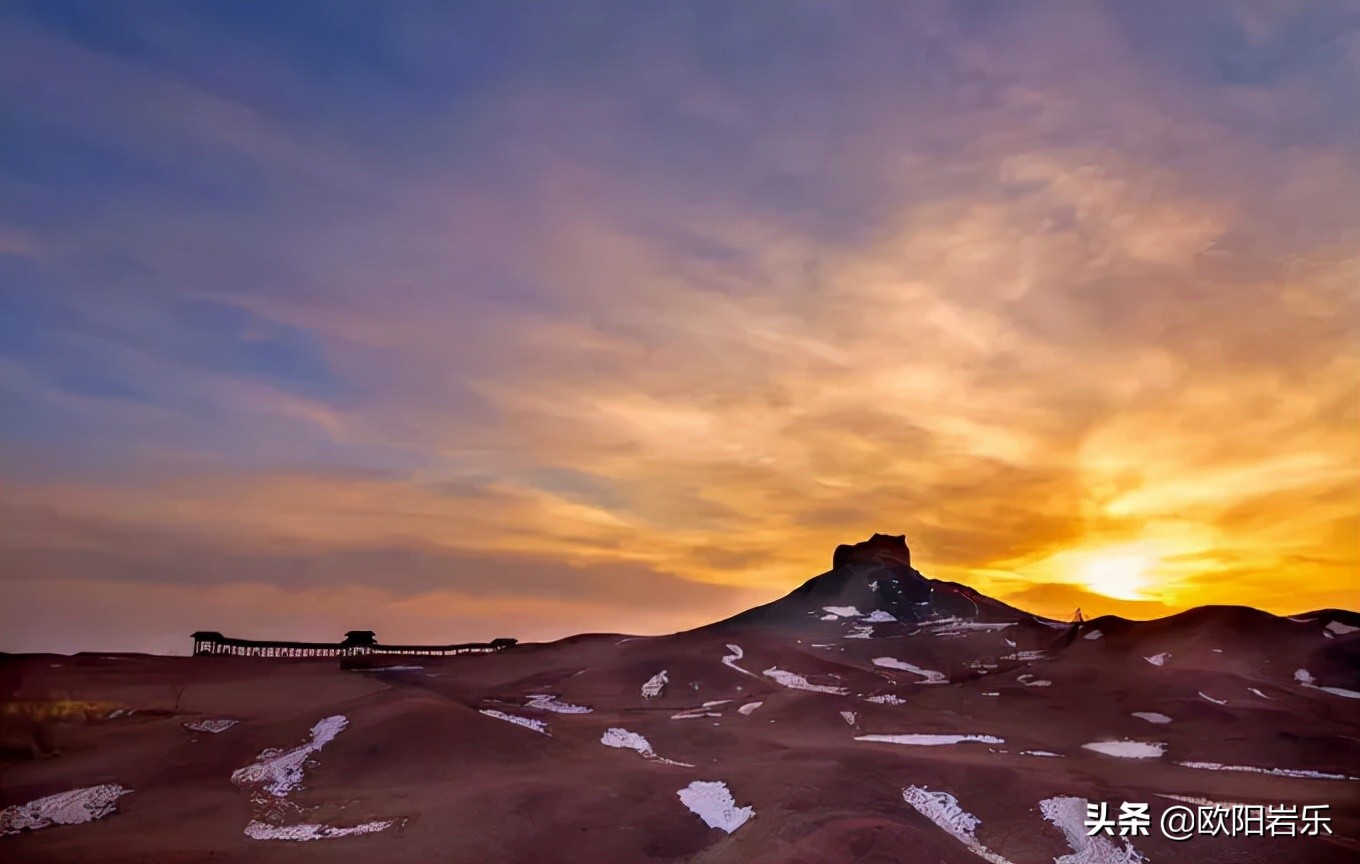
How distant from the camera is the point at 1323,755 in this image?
56.9 m

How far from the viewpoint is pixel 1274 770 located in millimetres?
54906

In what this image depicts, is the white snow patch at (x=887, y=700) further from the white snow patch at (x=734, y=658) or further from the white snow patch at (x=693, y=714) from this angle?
the white snow patch at (x=693, y=714)

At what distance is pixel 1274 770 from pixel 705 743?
34671 mm

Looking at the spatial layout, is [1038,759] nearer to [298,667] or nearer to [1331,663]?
[1331,663]

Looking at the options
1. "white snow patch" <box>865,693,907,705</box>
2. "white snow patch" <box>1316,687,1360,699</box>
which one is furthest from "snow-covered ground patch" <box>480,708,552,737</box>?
"white snow patch" <box>1316,687,1360,699</box>

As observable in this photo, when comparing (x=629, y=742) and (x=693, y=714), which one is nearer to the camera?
(x=629, y=742)

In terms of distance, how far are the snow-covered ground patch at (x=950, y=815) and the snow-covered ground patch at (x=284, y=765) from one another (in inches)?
1150

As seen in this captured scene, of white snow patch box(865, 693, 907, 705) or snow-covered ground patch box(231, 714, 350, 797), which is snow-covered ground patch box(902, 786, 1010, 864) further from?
snow-covered ground patch box(231, 714, 350, 797)

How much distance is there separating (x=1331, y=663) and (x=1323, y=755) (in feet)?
87.8

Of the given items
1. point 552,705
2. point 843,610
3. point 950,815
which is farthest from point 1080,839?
point 843,610

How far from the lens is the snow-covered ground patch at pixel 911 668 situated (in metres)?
85.6

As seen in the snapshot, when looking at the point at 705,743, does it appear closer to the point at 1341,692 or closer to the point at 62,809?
the point at 62,809

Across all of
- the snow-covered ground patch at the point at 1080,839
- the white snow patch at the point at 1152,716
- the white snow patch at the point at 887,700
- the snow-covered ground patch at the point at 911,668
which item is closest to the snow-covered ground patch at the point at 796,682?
the white snow patch at the point at 887,700

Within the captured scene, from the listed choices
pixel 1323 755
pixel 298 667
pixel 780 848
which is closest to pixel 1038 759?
pixel 1323 755
